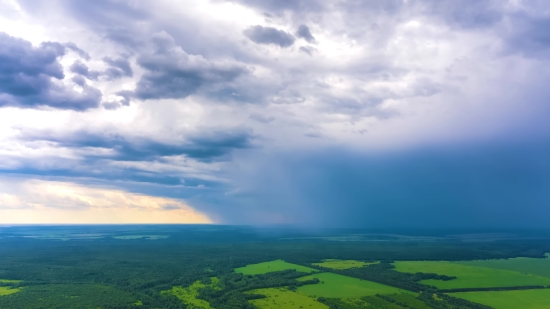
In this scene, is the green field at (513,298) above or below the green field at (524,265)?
below

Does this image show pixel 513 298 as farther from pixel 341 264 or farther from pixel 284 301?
pixel 341 264

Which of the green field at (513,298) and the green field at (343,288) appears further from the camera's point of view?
the green field at (343,288)

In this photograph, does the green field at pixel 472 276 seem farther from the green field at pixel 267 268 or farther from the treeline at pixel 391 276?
the green field at pixel 267 268

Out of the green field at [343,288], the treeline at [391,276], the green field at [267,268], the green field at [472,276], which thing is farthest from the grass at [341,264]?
the green field at [343,288]

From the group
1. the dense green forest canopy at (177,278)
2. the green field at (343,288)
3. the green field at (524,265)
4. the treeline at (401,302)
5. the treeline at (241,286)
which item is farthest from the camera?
the green field at (524,265)

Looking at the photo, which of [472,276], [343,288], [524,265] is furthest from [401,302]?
[524,265]
